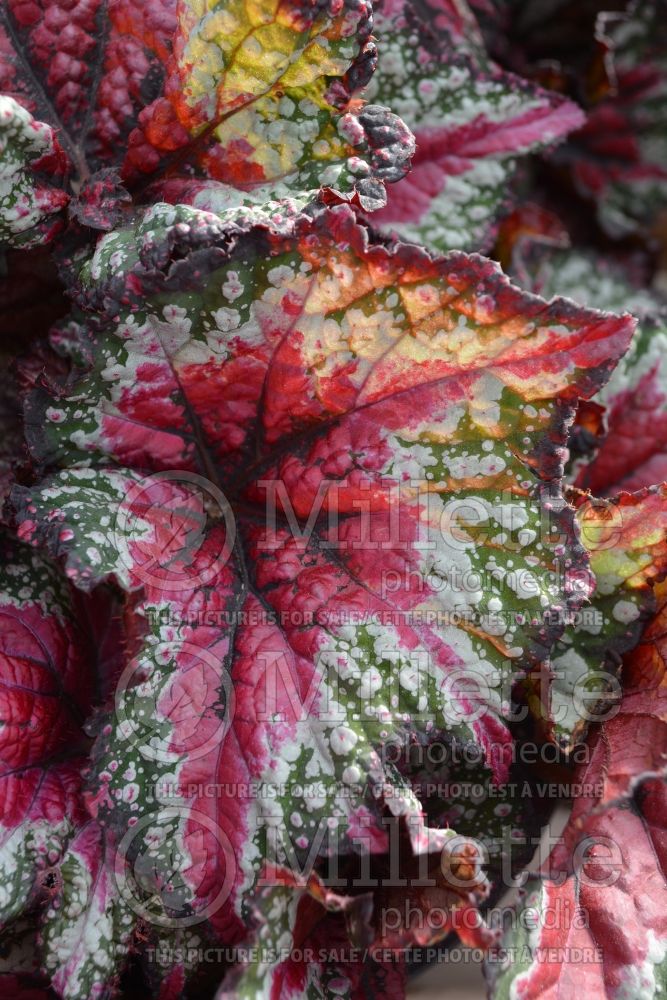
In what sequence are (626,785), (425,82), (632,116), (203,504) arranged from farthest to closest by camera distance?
(632,116)
(425,82)
(203,504)
(626,785)

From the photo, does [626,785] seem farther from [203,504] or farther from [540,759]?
[203,504]

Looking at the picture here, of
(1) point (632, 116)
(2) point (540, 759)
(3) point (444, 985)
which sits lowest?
(3) point (444, 985)

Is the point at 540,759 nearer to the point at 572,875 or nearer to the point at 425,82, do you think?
the point at 572,875

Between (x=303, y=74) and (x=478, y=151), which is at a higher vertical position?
(x=478, y=151)

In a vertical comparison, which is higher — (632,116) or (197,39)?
(632,116)

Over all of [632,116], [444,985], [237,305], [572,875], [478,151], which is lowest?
[444,985]

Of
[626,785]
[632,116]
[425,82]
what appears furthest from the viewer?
[632,116]

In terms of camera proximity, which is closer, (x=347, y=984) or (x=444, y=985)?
(x=347, y=984)

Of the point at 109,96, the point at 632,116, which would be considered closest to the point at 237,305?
the point at 109,96

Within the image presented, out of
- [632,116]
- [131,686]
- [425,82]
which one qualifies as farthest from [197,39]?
[632,116]
